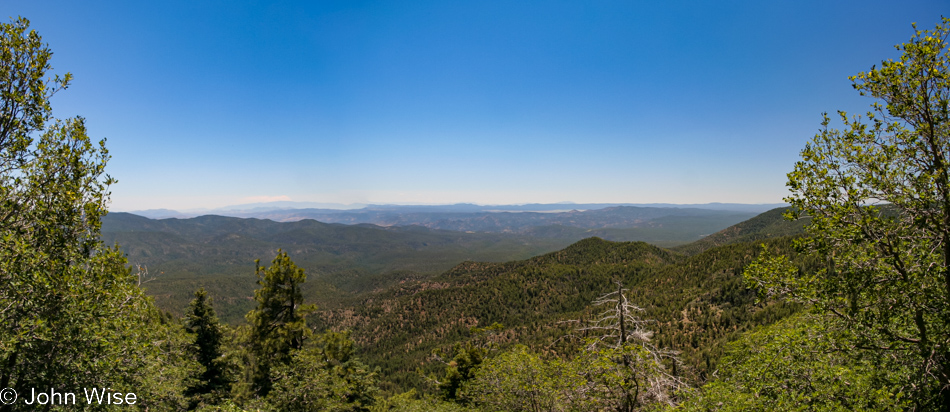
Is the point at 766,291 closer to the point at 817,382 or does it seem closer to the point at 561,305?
the point at 817,382

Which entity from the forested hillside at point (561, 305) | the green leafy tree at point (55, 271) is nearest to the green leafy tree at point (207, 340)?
Result: the green leafy tree at point (55, 271)

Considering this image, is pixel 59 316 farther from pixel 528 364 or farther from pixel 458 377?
pixel 458 377

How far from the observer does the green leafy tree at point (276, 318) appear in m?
17.9

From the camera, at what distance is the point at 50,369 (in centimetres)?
763

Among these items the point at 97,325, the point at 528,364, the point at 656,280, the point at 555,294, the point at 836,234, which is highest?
the point at 836,234

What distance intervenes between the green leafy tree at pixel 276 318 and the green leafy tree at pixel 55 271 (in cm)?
844

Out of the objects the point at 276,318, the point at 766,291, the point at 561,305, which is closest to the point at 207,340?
the point at 276,318

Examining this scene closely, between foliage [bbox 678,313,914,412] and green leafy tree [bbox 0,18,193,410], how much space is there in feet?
48.9

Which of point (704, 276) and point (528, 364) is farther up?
point (528, 364)

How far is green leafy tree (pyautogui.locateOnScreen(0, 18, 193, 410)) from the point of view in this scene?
7336mm

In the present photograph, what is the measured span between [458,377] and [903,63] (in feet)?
92.0

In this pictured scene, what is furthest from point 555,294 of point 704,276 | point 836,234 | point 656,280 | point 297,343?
point 836,234

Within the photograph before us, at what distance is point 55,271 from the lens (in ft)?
26.5

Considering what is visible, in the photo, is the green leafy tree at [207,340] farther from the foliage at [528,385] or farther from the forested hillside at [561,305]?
the forested hillside at [561,305]
